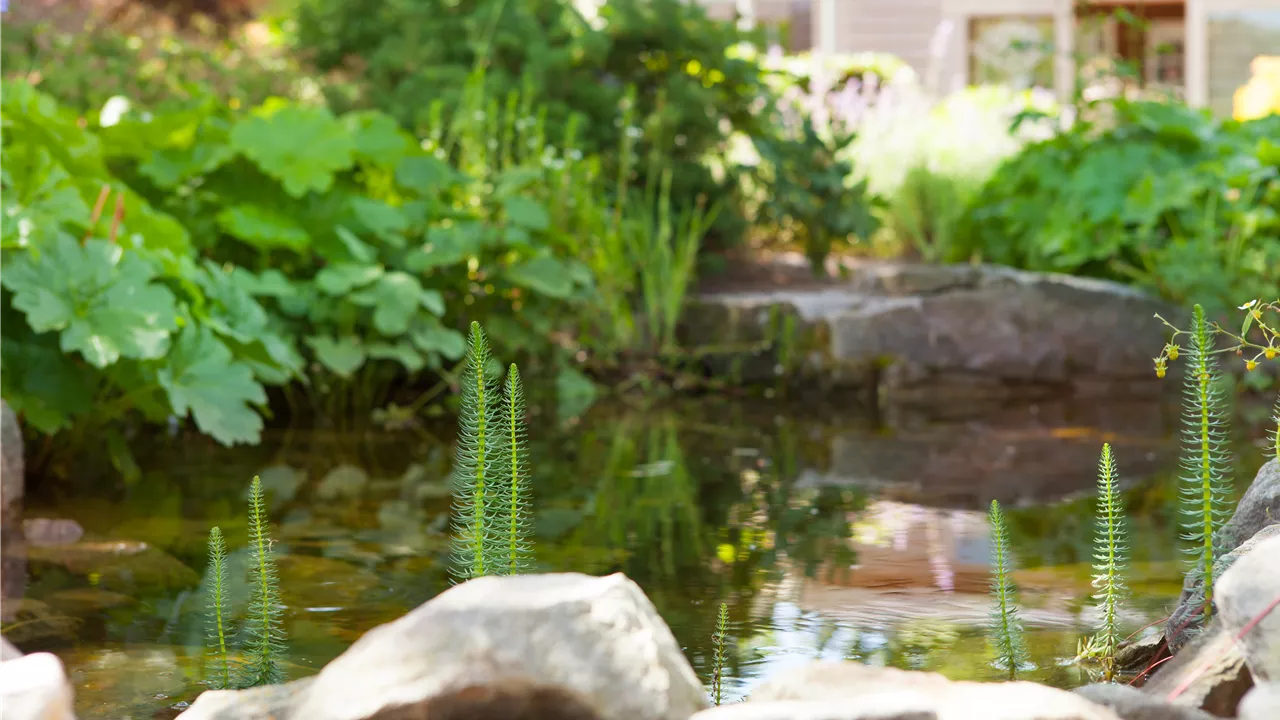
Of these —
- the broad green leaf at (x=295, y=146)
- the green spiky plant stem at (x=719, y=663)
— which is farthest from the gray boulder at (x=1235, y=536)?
the broad green leaf at (x=295, y=146)

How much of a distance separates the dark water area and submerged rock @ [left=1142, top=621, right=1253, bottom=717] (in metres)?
0.32

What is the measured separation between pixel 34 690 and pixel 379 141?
3.29 meters

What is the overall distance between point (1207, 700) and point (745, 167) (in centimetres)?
503

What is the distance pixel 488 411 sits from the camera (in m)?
1.58

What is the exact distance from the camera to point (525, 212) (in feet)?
15.0

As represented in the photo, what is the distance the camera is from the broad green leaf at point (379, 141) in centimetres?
436

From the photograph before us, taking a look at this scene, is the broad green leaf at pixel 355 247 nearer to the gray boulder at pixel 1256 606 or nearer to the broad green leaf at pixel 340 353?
the broad green leaf at pixel 340 353

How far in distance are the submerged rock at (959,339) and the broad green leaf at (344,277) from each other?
1682 millimetres

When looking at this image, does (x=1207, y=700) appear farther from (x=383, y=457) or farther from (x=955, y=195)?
(x=955, y=195)

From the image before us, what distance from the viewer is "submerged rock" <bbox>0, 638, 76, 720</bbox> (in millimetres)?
1238

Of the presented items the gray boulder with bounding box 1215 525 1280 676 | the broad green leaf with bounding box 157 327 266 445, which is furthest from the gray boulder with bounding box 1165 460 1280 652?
the broad green leaf with bounding box 157 327 266 445

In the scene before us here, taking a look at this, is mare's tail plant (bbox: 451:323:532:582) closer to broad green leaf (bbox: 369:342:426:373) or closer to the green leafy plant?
broad green leaf (bbox: 369:342:426:373)

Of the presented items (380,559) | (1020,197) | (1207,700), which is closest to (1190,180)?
(1020,197)

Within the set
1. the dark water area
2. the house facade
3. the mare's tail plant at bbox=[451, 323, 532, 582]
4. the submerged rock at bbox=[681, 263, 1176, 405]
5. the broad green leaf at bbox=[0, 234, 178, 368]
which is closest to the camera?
the mare's tail plant at bbox=[451, 323, 532, 582]
